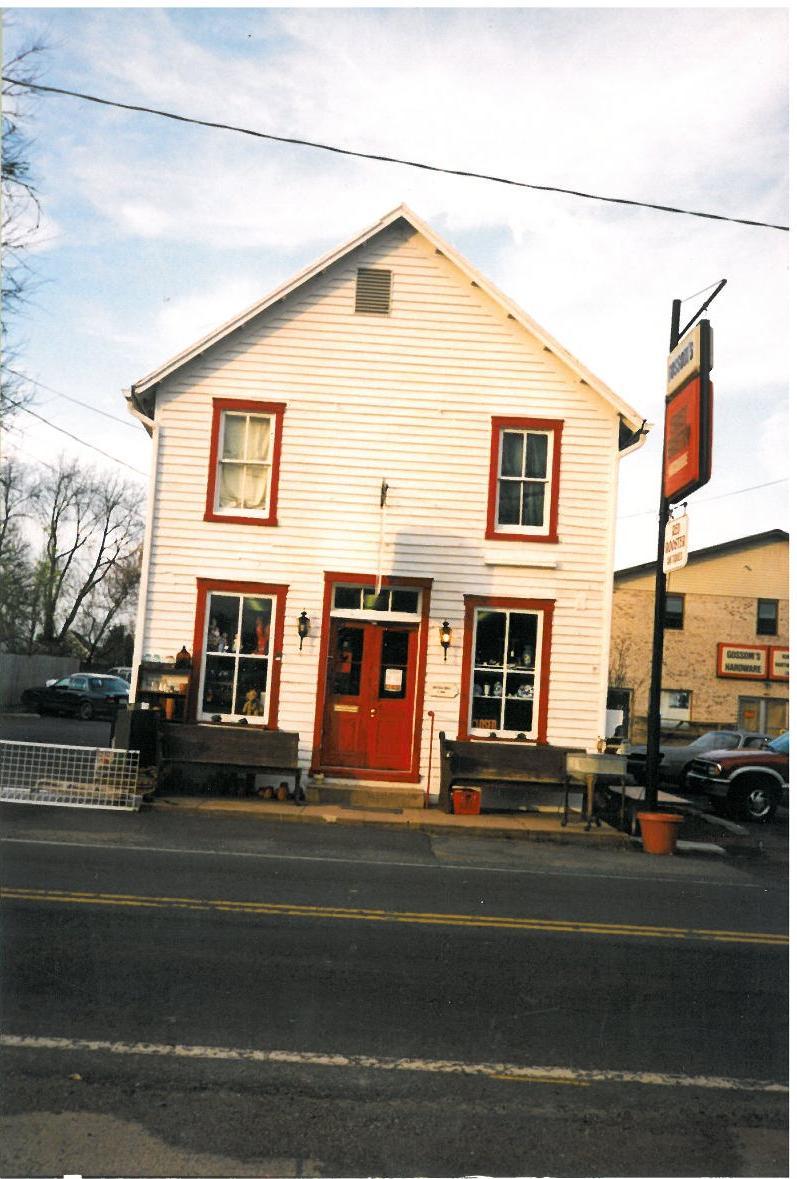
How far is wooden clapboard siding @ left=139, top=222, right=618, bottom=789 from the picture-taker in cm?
1650

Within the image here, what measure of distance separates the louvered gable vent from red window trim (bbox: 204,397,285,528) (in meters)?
2.14

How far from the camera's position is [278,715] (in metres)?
16.4

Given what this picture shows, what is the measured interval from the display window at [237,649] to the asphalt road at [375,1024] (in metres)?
6.15

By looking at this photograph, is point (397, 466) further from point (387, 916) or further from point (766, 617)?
point (766, 617)

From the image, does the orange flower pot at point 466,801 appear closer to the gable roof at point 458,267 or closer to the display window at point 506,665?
the display window at point 506,665

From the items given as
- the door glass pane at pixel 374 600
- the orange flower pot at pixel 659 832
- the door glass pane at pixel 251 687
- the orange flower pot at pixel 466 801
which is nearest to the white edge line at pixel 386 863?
the orange flower pot at pixel 659 832

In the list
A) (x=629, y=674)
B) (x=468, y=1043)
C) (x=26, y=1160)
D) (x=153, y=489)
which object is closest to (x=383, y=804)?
(x=153, y=489)

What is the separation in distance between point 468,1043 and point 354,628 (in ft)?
36.8

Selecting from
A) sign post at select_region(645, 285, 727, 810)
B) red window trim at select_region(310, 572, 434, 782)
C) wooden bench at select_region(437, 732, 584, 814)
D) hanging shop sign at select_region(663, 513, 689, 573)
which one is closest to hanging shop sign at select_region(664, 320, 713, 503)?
sign post at select_region(645, 285, 727, 810)

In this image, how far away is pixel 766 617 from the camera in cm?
4328

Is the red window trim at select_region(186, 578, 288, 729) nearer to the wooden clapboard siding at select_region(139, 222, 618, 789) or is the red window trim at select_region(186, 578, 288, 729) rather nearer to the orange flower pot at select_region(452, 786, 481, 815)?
the wooden clapboard siding at select_region(139, 222, 618, 789)

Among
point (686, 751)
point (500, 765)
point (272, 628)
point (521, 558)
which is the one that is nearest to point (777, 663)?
point (686, 751)

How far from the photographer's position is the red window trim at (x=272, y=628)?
53.8ft

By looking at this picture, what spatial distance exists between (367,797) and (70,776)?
435 centimetres
